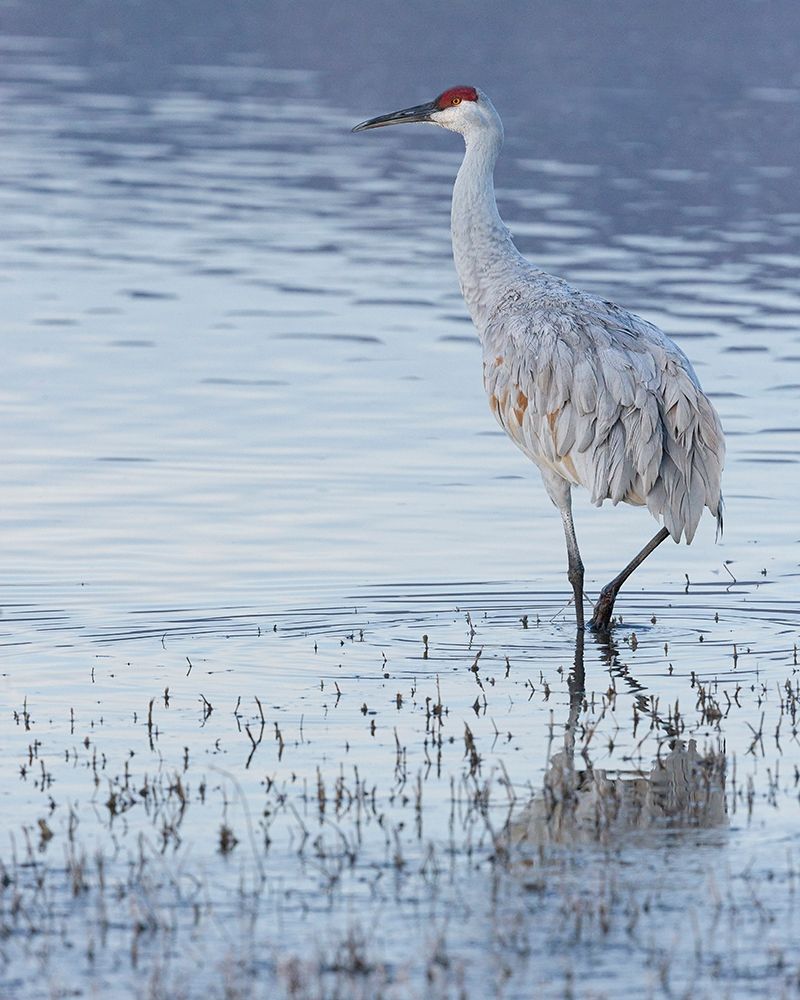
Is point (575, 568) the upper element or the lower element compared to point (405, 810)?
upper

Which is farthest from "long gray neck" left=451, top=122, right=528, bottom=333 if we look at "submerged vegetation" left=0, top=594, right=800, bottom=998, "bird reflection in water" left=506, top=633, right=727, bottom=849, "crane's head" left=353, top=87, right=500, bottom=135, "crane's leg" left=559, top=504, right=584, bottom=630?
"bird reflection in water" left=506, top=633, right=727, bottom=849

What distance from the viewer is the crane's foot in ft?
33.3

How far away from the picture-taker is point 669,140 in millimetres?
33375

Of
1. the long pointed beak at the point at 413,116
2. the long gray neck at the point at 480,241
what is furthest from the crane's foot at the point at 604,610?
the long pointed beak at the point at 413,116

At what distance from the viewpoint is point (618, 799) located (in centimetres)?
730

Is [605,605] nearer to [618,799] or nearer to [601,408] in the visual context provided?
→ [601,408]

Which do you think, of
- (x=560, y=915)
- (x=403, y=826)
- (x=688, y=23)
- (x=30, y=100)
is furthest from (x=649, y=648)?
(x=688, y=23)

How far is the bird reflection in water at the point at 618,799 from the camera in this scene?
6.96m

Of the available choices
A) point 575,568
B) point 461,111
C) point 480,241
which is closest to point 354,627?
point 575,568

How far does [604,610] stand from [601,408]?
37.4 inches

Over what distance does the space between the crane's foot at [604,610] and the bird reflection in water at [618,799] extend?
6.59 feet

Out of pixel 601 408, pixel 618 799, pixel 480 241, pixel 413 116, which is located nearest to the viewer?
pixel 618 799

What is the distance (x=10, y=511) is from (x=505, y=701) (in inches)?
176

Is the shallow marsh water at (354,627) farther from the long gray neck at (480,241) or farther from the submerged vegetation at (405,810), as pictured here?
the long gray neck at (480,241)
